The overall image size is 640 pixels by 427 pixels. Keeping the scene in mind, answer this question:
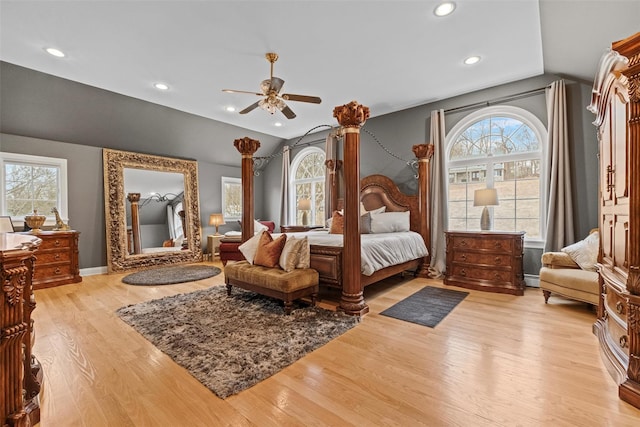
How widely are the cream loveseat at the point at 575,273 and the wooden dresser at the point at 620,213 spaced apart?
54cm

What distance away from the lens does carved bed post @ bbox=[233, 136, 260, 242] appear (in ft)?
13.3

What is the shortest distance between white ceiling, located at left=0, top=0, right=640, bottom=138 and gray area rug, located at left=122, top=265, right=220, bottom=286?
9.85ft

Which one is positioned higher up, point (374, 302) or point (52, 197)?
point (52, 197)

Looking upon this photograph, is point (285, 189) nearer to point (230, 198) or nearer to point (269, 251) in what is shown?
point (230, 198)

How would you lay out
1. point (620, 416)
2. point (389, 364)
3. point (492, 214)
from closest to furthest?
1. point (620, 416)
2. point (389, 364)
3. point (492, 214)

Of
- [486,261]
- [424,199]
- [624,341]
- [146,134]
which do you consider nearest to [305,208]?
[424,199]

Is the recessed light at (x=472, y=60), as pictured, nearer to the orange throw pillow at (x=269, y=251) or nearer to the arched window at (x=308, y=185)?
the orange throw pillow at (x=269, y=251)

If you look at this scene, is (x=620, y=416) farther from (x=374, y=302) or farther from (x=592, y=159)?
(x=592, y=159)

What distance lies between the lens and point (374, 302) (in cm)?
340

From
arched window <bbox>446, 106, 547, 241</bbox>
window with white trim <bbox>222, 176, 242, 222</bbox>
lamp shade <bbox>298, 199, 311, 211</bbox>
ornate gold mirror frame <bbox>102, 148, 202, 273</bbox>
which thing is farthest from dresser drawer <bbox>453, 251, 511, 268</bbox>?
ornate gold mirror frame <bbox>102, 148, 202, 273</bbox>

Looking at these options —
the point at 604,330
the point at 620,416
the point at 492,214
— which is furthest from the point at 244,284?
the point at 492,214

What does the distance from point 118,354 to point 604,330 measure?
3825 mm

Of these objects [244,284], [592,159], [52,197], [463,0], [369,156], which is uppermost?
[463,0]

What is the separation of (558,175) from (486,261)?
1.44m
